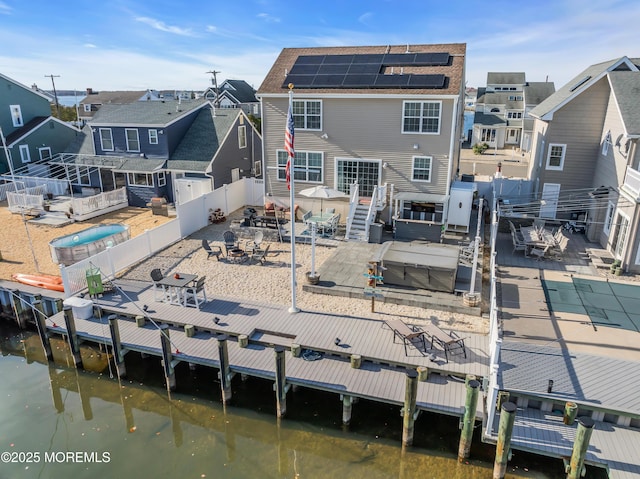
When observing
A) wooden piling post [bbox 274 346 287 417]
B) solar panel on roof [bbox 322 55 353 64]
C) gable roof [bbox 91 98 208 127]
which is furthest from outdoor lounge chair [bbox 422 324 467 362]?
gable roof [bbox 91 98 208 127]

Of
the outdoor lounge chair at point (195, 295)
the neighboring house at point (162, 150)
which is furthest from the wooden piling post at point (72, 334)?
the neighboring house at point (162, 150)

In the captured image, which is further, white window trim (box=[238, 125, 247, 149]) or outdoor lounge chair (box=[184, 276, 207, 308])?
white window trim (box=[238, 125, 247, 149])

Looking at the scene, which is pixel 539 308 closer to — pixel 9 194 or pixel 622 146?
pixel 622 146

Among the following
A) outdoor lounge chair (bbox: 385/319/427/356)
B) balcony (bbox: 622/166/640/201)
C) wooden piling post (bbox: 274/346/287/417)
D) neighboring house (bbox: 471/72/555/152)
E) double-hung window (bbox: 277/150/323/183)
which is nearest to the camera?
wooden piling post (bbox: 274/346/287/417)

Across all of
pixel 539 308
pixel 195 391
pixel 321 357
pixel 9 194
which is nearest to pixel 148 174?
pixel 9 194

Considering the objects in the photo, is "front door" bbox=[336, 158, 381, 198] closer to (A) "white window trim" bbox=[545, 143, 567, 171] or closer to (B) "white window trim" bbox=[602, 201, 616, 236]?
(A) "white window trim" bbox=[545, 143, 567, 171]

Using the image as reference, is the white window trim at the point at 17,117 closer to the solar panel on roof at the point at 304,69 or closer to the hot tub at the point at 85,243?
the hot tub at the point at 85,243

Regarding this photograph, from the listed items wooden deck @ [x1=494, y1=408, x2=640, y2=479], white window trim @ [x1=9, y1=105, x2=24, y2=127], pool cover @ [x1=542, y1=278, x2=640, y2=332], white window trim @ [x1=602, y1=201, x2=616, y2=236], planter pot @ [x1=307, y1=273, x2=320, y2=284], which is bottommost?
wooden deck @ [x1=494, y1=408, x2=640, y2=479]
